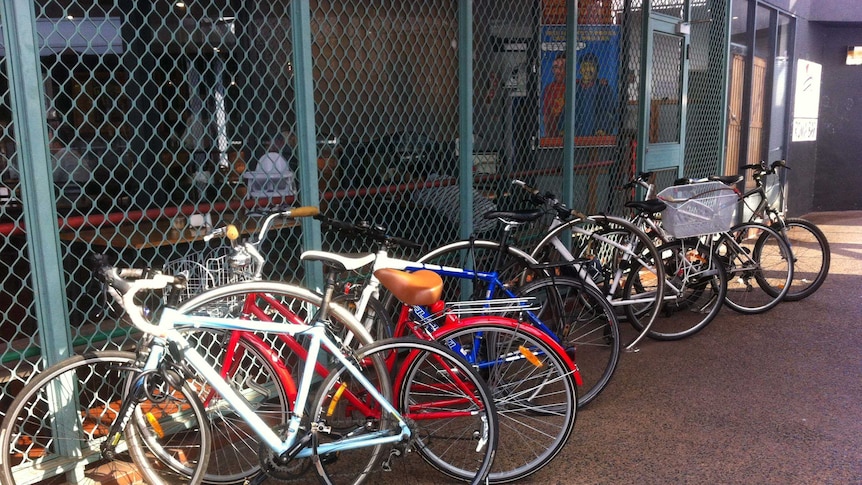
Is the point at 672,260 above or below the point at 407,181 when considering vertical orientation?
below

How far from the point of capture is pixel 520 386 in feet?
12.9

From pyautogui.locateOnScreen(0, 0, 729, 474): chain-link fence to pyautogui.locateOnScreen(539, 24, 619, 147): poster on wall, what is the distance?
0.02 metres

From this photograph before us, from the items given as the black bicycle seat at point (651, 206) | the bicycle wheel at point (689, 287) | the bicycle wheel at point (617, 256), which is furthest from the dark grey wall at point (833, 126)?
the bicycle wheel at point (617, 256)

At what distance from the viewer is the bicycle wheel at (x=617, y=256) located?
15.9ft

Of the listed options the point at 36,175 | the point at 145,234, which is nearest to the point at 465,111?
the point at 145,234

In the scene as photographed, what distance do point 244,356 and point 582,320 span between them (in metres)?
2.00

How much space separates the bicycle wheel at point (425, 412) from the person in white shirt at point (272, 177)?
1444 mm

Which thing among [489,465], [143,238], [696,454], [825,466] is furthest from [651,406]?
[143,238]

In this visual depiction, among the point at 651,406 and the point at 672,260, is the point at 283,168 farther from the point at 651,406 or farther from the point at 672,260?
the point at 672,260

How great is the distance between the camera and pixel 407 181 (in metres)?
5.14

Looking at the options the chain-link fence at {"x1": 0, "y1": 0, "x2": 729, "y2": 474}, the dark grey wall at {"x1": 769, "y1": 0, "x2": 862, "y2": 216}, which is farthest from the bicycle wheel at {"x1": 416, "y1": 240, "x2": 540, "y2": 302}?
the dark grey wall at {"x1": 769, "y1": 0, "x2": 862, "y2": 216}

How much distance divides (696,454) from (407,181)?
259 centimetres

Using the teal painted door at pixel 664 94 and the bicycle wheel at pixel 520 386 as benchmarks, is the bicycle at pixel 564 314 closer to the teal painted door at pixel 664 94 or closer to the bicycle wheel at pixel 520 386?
the bicycle wheel at pixel 520 386

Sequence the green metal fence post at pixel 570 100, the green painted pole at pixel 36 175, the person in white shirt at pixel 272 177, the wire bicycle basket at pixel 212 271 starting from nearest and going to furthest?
the green painted pole at pixel 36 175
the wire bicycle basket at pixel 212 271
the person in white shirt at pixel 272 177
the green metal fence post at pixel 570 100
